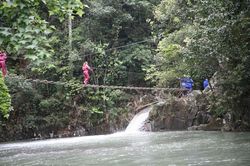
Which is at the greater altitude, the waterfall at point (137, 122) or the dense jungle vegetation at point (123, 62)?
the dense jungle vegetation at point (123, 62)

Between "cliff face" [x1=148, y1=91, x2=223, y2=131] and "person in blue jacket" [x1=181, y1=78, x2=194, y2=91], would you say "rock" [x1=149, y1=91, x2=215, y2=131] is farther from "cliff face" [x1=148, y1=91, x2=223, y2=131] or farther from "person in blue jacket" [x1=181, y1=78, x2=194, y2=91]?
"person in blue jacket" [x1=181, y1=78, x2=194, y2=91]

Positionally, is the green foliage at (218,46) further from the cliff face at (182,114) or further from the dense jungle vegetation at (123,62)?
the cliff face at (182,114)

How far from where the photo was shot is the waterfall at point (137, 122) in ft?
55.1

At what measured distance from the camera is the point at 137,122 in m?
17.3

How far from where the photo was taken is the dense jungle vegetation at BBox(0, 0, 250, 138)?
1148 centimetres

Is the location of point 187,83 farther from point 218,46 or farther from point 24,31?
point 24,31

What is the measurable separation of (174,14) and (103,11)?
5.23 meters

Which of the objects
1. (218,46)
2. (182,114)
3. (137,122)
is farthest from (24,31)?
(137,122)

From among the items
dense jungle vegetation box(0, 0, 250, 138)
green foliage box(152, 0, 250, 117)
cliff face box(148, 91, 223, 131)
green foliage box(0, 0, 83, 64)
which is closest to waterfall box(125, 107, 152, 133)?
cliff face box(148, 91, 223, 131)

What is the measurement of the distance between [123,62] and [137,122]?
12.4ft

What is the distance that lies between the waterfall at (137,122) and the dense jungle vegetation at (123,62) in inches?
47.1

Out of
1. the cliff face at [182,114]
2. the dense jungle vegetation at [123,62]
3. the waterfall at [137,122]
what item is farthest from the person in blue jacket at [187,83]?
the waterfall at [137,122]

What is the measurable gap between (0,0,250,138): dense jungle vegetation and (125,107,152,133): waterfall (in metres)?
1.20

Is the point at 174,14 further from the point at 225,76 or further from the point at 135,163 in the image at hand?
the point at 135,163
